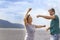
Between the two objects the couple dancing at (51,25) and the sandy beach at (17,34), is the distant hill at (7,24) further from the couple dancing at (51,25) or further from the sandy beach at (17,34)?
the couple dancing at (51,25)

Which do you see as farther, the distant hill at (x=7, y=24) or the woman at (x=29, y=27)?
the distant hill at (x=7, y=24)

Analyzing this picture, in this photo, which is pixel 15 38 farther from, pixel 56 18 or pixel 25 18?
pixel 56 18

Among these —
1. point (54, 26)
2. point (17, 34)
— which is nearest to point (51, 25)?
point (54, 26)

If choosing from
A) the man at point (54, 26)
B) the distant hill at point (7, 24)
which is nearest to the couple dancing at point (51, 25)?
the man at point (54, 26)

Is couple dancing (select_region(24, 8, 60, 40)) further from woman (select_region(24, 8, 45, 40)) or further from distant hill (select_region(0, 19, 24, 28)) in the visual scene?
distant hill (select_region(0, 19, 24, 28))

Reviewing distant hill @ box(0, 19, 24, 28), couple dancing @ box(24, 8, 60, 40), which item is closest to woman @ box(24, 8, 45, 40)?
couple dancing @ box(24, 8, 60, 40)

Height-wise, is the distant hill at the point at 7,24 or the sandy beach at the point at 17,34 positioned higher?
the distant hill at the point at 7,24

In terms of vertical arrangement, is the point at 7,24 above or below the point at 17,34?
above

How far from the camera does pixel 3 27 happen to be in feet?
5.13

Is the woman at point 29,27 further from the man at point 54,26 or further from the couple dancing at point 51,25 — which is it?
the man at point 54,26

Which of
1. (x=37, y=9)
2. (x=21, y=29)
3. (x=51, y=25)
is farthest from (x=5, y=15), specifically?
(x=51, y=25)

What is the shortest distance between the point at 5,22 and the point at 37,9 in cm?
42

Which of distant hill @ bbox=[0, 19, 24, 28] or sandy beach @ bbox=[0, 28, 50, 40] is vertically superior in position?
distant hill @ bbox=[0, 19, 24, 28]

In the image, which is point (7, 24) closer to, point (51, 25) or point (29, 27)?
point (29, 27)
